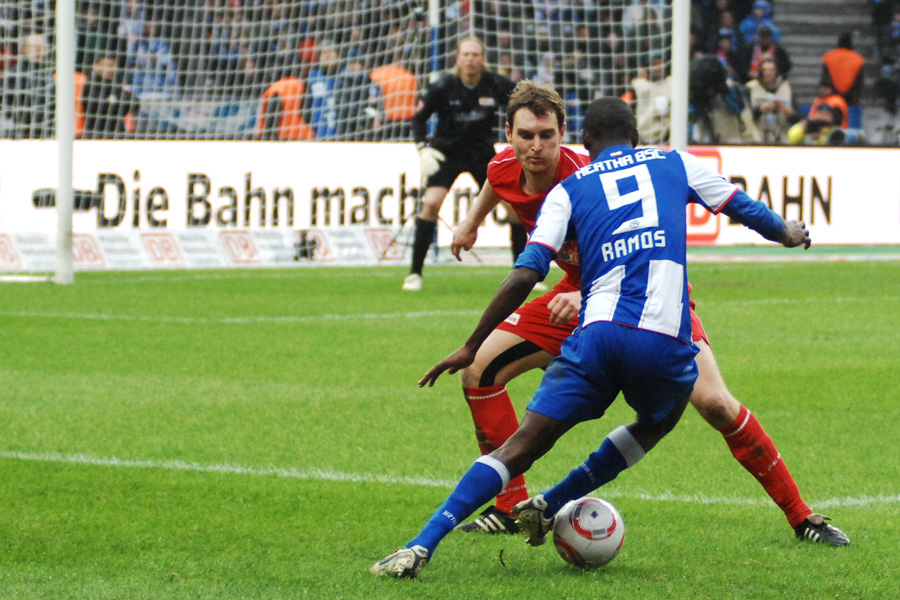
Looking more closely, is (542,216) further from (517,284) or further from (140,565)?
(140,565)

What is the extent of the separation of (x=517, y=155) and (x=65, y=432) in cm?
285

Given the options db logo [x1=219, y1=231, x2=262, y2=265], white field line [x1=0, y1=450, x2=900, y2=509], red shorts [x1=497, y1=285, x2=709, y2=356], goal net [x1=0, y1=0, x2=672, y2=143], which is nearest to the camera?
red shorts [x1=497, y1=285, x2=709, y2=356]

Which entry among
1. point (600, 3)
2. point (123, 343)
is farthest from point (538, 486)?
point (600, 3)

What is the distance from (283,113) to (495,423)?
13.5 metres

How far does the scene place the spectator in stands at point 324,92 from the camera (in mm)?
17891

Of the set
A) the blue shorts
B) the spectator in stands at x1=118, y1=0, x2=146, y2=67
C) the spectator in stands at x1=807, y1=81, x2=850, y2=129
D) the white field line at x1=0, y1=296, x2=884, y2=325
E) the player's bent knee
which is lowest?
the white field line at x1=0, y1=296, x2=884, y2=325

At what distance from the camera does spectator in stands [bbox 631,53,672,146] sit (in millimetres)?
16781

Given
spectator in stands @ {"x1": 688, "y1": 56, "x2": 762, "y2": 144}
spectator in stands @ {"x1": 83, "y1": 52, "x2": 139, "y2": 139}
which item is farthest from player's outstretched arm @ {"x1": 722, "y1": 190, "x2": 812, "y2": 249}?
spectator in stands @ {"x1": 688, "y1": 56, "x2": 762, "y2": 144}

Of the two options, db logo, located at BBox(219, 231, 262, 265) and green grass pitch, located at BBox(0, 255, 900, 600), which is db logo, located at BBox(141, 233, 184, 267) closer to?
db logo, located at BBox(219, 231, 262, 265)

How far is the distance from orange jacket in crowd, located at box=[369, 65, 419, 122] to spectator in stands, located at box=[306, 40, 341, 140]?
1.70ft

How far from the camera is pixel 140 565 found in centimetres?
427

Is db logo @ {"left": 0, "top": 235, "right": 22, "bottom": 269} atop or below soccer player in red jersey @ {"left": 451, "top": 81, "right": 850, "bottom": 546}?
below

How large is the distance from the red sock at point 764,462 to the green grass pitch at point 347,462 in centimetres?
12

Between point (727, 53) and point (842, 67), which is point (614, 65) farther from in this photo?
point (842, 67)
